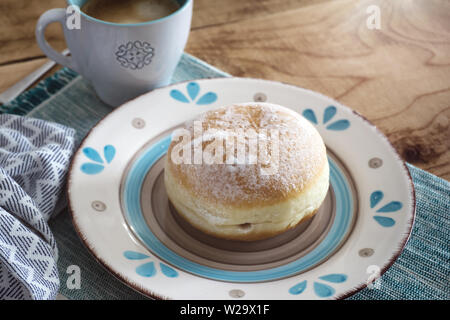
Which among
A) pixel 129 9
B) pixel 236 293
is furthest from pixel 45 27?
pixel 236 293

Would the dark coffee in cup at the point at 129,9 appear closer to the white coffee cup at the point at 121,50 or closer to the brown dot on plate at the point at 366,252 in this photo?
the white coffee cup at the point at 121,50

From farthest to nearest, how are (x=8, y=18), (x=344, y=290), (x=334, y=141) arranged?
(x=8, y=18)
(x=334, y=141)
(x=344, y=290)

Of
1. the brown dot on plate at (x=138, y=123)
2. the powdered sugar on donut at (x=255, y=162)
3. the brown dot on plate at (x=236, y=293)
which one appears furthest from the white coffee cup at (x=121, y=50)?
the brown dot on plate at (x=236, y=293)

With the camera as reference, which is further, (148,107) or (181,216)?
(148,107)

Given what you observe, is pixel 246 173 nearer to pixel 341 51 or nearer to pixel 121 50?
pixel 121 50

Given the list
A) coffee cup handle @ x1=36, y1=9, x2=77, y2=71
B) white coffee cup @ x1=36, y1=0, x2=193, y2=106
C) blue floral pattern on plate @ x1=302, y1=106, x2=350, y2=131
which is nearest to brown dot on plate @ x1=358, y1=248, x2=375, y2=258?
blue floral pattern on plate @ x1=302, y1=106, x2=350, y2=131

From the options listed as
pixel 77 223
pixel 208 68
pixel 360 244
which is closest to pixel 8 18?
pixel 208 68

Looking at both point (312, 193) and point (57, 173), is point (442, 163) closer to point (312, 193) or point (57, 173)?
point (312, 193)
